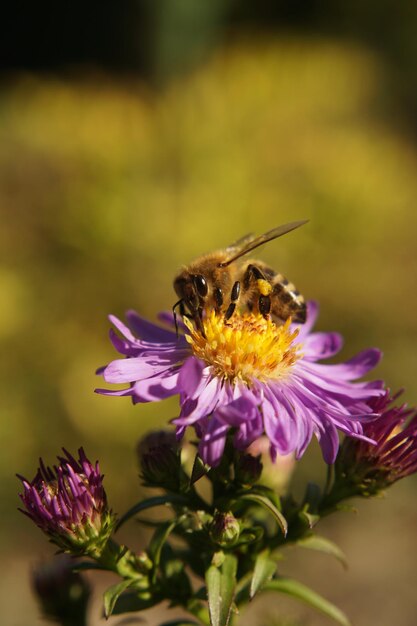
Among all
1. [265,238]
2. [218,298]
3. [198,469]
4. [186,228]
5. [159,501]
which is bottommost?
[186,228]

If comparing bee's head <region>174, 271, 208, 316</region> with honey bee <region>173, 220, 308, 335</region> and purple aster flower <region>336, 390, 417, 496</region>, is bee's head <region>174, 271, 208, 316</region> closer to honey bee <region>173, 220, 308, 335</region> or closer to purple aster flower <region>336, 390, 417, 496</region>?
honey bee <region>173, 220, 308, 335</region>

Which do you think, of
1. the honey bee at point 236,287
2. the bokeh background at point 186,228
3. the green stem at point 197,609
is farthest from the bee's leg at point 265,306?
the bokeh background at point 186,228

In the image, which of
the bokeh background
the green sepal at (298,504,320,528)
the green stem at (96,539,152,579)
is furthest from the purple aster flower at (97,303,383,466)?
the bokeh background

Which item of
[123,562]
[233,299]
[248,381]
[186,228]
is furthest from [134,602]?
[186,228]

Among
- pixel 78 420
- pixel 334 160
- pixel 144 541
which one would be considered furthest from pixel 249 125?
pixel 144 541

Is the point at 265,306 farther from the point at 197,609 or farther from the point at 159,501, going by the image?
the point at 197,609

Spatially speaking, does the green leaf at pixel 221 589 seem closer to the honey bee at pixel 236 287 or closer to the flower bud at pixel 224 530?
the flower bud at pixel 224 530

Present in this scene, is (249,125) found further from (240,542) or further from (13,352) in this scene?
(240,542)
